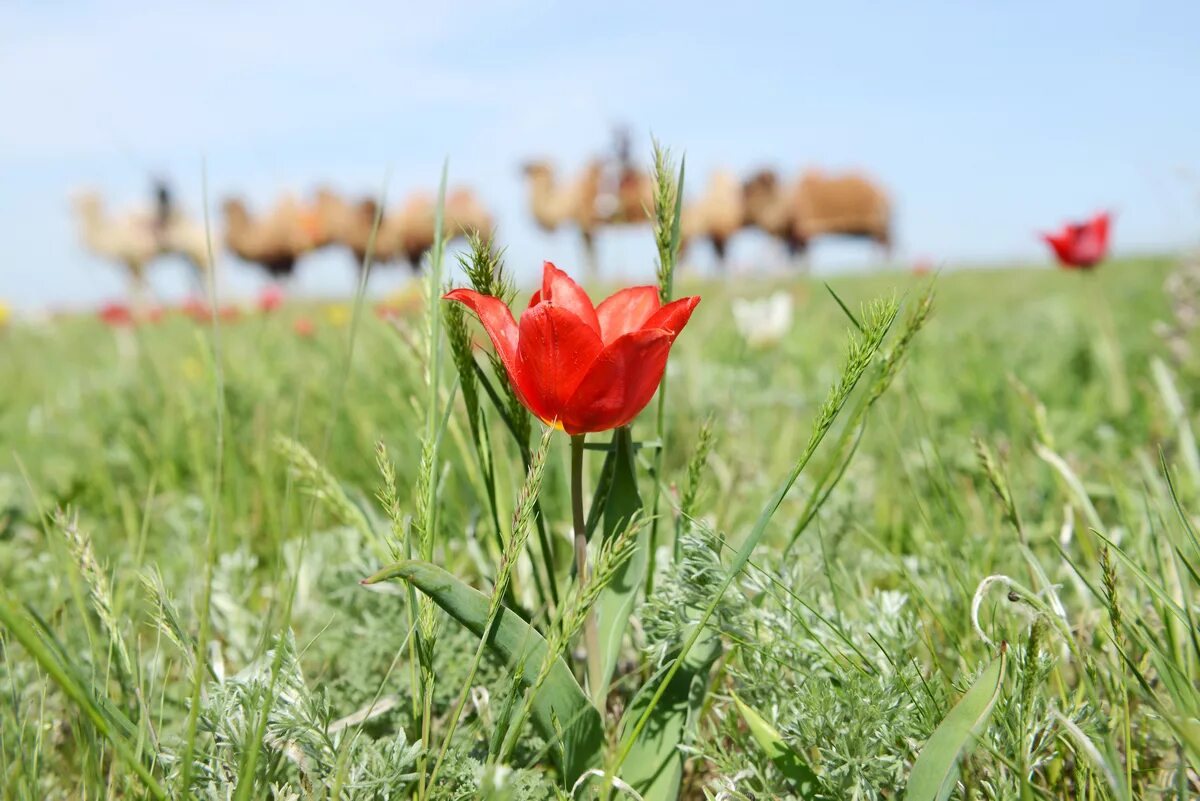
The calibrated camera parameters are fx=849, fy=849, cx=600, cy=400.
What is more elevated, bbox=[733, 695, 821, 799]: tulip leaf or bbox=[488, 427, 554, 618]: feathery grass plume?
bbox=[488, 427, 554, 618]: feathery grass plume

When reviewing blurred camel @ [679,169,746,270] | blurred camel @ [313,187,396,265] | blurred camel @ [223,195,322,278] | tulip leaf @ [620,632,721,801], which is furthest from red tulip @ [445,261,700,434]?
blurred camel @ [223,195,322,278]

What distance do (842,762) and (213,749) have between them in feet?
1.84

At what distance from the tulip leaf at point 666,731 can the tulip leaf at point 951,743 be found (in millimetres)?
206

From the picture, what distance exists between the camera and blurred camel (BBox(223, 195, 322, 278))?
53.3 feet

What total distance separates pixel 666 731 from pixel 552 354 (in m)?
0.37

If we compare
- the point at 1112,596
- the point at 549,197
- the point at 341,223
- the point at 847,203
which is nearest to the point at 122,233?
the point at 341,223

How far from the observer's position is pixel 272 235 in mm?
16250

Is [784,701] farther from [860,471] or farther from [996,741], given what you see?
[860,471]

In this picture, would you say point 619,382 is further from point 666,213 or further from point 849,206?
point 849,206

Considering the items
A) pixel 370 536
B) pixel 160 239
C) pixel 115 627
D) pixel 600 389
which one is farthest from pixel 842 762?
pixel 160 239

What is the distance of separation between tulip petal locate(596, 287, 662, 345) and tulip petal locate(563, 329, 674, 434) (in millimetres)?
71

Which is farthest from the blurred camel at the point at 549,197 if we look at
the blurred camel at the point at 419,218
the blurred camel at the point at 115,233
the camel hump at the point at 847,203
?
the camel hump at the point at 847,203

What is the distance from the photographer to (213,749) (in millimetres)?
763

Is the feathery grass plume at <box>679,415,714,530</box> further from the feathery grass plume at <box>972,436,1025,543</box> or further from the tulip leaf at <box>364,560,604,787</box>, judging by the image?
the feathery grass plume at <box>972,436,1025,543</box>
